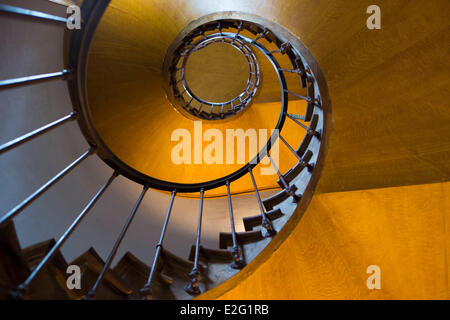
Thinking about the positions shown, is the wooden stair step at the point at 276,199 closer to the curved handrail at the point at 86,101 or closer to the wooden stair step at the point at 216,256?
the curved handrail at the point at 86,101

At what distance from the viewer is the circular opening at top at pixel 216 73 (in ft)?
30.4

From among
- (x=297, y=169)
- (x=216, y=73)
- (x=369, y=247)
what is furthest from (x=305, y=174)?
(x=216, y=73)

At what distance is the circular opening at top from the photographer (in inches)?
A: 365

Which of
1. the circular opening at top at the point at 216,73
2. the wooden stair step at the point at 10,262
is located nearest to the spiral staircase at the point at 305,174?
the wooden stair step at the point at 10,262

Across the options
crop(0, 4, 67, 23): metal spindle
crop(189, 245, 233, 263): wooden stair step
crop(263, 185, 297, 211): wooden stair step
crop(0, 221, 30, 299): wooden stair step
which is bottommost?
crop(189, 245, 233, 263): wooden stair step

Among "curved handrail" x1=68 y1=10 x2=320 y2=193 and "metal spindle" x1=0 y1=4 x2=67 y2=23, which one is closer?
"metal spindle" x1=0 y1=4 x2=67 y2=23

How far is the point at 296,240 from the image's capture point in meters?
3.06

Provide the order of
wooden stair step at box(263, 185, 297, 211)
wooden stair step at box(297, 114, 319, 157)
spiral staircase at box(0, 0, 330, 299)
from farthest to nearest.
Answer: wooden stair step at box(297, 114, 319, 157)
wooden stair step at box(263, 185, 297, 211)
spiral staircase at box(0, 0, 330, 299)

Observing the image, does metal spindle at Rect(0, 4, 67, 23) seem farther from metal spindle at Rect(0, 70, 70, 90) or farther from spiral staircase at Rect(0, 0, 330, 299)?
metal spindle at Rect(0, 70, 70, 90)

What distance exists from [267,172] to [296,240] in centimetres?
458

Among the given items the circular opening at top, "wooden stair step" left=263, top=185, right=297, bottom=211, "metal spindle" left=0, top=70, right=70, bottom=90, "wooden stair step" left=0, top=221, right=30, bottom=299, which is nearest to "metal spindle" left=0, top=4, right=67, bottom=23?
"metal spindle" left=0, top=70, right=70, bottom=90

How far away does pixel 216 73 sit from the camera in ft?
31.0
